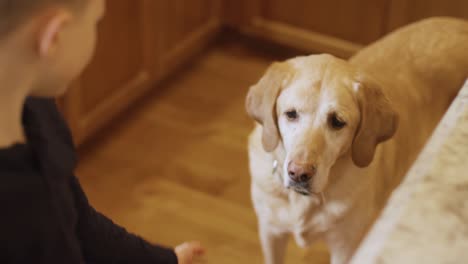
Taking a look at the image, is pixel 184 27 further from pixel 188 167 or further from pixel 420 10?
pixel 420 10

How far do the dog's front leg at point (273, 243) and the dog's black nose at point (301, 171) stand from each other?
33 centimetres

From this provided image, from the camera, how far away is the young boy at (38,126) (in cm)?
72

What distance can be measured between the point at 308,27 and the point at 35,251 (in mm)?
2098

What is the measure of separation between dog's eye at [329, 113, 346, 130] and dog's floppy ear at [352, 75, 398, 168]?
2.2 inches

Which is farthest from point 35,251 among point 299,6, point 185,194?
point 299,6

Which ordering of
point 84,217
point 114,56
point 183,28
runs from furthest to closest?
1. point 183,28
2. point 114,56
3. point 84,217

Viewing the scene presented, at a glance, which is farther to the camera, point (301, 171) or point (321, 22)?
point (321, 22)

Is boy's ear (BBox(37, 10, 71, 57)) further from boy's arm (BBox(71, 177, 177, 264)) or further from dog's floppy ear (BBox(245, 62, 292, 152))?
dog's floppy ear (BBox(245, 62, 292, 152))

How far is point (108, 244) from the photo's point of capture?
1071 millimetres

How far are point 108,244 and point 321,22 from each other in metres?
1.86

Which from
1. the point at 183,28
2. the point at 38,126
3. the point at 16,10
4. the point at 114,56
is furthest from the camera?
the point at 183,28

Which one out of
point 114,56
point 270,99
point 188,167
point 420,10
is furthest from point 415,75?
point 114,56

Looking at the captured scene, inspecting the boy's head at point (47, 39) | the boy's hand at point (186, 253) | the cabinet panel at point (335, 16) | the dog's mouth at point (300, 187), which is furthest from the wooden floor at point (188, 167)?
the boy's head at point (47, 39)

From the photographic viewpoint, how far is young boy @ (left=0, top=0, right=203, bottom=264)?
716mm
